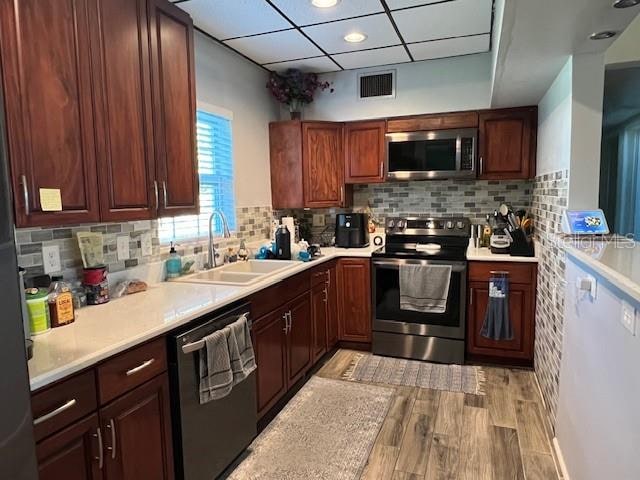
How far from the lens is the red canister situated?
6.29 ft

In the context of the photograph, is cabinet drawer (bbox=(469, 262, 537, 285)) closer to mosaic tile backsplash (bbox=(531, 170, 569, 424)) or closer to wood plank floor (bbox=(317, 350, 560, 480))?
mosaic tile backsplash (bbox=(531, 170, 569, 424))

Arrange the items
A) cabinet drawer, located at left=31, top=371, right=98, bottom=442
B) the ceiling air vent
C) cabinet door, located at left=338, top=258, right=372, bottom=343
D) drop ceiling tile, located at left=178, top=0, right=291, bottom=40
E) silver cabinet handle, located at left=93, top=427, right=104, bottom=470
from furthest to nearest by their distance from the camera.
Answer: the ceiling air vent → cabinet door, located at left=338, top=258, right=372, bottom=343 → drop ceiling tile, located at left=178, top=0, right=291, bottom=40 → silver cabinet handle, located at left=93, top=427, right=104, bottom=470 → cabinet drawer, located at left=31, top=371, right=98, bottom=442

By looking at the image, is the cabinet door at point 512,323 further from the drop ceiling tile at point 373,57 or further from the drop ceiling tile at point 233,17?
the drop ceiling tile at point 233,17

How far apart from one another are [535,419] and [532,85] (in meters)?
2.08

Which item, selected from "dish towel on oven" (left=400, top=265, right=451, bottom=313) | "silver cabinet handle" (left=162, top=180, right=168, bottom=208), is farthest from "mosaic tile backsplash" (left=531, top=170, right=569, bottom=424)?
"silver cabinet handle" (left=162, top=180, right=168, bottom=208)

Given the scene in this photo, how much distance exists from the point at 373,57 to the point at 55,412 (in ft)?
10.5

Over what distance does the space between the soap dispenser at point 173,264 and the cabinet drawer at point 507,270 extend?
2.11 meters

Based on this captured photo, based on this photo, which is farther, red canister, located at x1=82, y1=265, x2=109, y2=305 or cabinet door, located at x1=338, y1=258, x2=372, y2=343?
cabinet door, located at x1=338, y1=258, x2=372, y2=343

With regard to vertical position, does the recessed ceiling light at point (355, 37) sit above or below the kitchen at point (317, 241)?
above

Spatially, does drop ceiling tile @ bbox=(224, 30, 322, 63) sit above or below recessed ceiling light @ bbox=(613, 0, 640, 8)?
above

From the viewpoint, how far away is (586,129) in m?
2.20

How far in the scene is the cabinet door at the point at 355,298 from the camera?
11.6 ft

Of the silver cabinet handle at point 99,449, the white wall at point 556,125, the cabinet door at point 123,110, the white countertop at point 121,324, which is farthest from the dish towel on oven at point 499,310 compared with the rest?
the silver cabinet handle at point 99,449

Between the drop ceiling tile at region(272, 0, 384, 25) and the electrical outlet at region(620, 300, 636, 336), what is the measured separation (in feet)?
6.60
